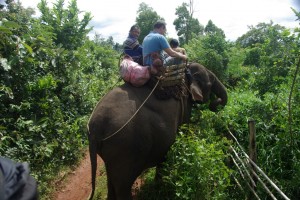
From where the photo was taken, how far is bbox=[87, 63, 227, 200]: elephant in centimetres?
381

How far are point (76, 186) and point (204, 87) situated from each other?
10.6 feet

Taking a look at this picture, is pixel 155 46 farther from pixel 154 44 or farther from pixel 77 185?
pixel 77 185

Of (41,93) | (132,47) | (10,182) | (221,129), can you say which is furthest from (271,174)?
(41,93)

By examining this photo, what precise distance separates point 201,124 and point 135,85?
1580mm

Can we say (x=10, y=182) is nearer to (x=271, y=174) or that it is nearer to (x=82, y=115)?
(x=271, y=174)

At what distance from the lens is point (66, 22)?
382 inches

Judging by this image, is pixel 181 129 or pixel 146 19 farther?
pixel 146 19

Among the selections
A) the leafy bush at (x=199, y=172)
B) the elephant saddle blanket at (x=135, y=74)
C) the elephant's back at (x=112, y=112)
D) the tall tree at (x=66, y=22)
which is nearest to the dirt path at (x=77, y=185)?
the leafy bush at (x=199, y=172)

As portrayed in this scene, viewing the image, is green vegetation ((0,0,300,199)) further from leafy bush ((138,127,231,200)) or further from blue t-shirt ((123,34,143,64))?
blue t-shirt ((123,34,143,64))

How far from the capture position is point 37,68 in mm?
7188

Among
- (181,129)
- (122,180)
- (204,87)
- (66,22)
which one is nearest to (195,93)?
(204,87)

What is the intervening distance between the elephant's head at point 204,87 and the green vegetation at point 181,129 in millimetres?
278

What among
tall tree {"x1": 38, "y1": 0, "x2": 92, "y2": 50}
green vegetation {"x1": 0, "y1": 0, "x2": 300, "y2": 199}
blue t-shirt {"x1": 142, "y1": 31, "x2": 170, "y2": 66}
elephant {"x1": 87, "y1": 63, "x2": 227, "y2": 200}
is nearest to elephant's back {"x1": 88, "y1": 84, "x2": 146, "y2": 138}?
elephant {"x1": 87, "y1": 63, "x2": 227, "y2": 200}

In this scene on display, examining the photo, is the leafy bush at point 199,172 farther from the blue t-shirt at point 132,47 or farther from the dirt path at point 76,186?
the blue t-shirt at point 132,47
